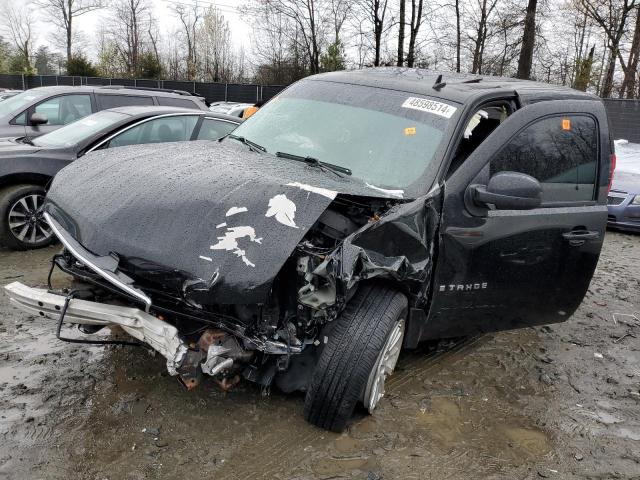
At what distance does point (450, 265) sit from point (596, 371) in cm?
176

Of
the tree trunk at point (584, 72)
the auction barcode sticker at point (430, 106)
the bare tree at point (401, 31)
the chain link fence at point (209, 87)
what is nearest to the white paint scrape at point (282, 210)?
the auction barcode sticker at point (430, 106)

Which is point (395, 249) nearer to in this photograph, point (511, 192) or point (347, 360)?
point (347, 360)

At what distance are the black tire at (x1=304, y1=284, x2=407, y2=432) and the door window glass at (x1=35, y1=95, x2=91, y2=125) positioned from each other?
6918 millimetres

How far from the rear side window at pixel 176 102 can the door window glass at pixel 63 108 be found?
3.78ft

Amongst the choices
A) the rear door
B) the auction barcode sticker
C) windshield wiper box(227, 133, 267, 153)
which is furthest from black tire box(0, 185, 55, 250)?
the rear door

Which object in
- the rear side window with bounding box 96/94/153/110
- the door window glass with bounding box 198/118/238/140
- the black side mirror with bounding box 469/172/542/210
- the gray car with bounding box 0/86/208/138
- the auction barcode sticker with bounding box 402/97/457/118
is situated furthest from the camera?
the rear side window with bounding box 96/94/153/110

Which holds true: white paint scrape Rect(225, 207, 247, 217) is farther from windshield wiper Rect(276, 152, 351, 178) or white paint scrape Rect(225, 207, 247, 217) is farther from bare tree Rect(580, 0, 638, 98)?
bare tree Rect(580, 0, 638, 98)

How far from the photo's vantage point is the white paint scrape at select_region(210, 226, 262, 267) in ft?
8.31

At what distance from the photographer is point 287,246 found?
2.55 metres

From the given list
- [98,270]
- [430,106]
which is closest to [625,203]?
[430,106]

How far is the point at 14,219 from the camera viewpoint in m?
5.64

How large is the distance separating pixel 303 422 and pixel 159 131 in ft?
14.8

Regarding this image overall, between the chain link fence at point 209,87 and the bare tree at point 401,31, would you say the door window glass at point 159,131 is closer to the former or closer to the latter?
the bare tree at point 401,31

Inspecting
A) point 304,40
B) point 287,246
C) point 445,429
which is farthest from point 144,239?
point 304,40
